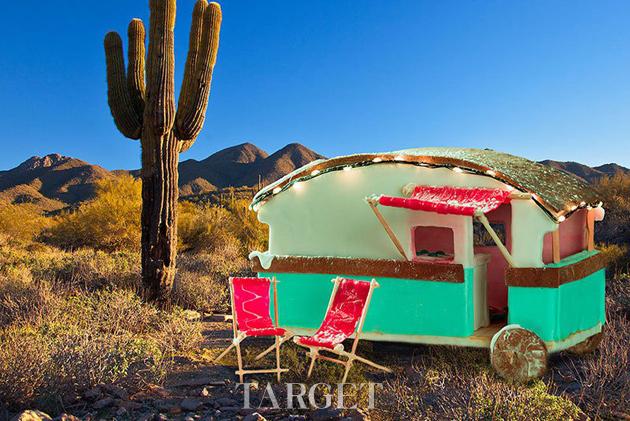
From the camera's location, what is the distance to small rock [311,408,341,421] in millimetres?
5008

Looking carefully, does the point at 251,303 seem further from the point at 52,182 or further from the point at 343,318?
the point at 52,182

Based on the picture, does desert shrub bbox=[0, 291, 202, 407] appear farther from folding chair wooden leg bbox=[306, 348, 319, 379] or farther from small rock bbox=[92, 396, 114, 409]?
folding chair wooden leg bbox=[306, 348, 319, 379]

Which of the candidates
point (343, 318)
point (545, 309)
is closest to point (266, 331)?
point (343, 318)

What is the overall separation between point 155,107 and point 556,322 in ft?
22.9

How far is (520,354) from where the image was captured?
6.48 metres

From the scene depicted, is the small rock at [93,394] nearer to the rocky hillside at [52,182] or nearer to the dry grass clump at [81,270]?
the dry grass clump at [81,270]

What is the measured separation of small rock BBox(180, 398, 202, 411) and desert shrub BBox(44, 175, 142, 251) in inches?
522

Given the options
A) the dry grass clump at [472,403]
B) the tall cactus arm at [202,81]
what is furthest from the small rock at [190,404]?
the tall cactus arm at [202,81]

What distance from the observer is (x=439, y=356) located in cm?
748

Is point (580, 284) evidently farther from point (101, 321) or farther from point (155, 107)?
point (155, 107)

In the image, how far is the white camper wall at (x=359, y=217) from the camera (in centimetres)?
680

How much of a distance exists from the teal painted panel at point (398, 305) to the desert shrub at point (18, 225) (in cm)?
1450

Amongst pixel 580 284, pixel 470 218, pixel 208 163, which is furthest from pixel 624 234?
pixel 208 163

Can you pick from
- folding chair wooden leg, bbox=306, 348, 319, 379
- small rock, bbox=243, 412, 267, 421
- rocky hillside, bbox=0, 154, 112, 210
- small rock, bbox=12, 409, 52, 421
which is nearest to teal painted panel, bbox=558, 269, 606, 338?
folding chair wooden leg, bbox=306, 348, 319, 379
